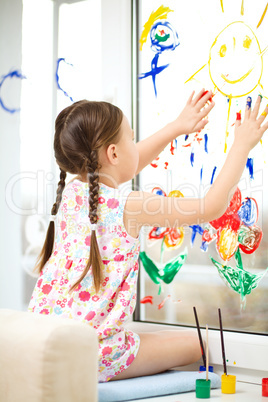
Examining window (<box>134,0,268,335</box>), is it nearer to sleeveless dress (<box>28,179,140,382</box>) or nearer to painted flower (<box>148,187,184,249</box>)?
painted flower (<box>148,187,184,249</box>)

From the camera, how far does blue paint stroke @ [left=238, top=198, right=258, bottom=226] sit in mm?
1658

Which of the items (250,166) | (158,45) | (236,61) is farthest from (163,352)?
(158,45)

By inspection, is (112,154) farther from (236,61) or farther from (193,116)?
(236,61)

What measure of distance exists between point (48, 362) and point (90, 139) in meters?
0.67

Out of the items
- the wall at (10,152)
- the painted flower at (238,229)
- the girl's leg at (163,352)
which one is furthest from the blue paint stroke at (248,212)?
the wall at (10,152)

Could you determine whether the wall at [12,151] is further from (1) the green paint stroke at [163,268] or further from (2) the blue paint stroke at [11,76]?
(1) the green paint stroke at [163,268]

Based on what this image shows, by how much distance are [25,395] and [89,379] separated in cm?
11

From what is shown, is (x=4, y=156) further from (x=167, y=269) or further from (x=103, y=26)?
(x=167, y=269)

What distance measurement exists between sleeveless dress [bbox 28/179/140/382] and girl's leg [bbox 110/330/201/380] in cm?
3

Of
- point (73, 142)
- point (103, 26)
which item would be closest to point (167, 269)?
point (73, 142)

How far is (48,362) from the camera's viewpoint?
96 centimetres

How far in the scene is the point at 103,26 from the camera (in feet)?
6.64

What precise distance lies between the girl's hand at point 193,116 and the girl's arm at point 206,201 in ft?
0.64

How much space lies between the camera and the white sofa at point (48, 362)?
3.16 feet
